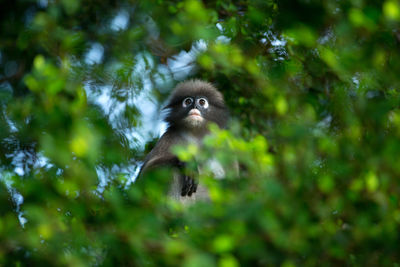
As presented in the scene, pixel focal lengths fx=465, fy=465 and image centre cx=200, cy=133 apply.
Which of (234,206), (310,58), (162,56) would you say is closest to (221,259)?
(234,206)

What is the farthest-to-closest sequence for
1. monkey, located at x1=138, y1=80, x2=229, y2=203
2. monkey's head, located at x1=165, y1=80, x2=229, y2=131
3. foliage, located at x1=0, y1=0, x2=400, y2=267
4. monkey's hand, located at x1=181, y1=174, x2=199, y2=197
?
monkey's head, located at x1=165, y1=80, x2=229, y2=131
monkey, located at x1=138, y1=80, x2=229, y2=203
monkey's hand, located at x1=181, y1=174, x2=199, y2=197
foliage, located at x1=0, y1=0, x2=400, y2=267

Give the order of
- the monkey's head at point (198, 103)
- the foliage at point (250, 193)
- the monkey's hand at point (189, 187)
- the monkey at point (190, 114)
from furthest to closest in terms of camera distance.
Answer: the monkey's head at point (198, 103)
the monkey at point (190, 114)
the monkey's hand at point (189, 187)
the foliage at point (250, 193)

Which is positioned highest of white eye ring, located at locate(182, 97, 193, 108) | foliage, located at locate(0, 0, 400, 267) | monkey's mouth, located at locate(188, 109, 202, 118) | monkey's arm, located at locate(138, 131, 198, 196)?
foliage, located at locate(0, 0, 400, 267)

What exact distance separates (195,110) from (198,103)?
0.70 ft

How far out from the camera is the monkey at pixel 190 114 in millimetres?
4805

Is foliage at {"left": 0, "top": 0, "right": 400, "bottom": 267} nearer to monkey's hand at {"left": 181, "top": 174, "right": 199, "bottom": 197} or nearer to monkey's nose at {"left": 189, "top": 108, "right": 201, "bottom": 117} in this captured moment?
monkey's hand at {"left": 181, "top": 174, "right": 199, "bottom": 197}

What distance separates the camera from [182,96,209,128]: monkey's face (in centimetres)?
481

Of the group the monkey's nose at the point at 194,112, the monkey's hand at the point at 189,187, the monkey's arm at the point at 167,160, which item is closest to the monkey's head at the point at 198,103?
the monkey's nose at the point at 194,112

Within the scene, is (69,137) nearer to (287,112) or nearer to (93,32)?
(287,112)

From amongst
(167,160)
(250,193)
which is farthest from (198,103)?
(250,193)

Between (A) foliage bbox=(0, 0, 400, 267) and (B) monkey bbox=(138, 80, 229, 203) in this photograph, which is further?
(B) monkey bbox=(138, 80, 229, 203)

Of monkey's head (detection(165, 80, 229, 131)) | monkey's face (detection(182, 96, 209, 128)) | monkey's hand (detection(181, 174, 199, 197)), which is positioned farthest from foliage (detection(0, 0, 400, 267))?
monkey's head (detection(165, 80, 229, 131))

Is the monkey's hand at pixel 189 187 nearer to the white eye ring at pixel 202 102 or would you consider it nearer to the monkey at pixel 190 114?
the monkey at pixel 190 114

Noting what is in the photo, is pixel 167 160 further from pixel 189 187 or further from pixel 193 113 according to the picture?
pixel 193 113
